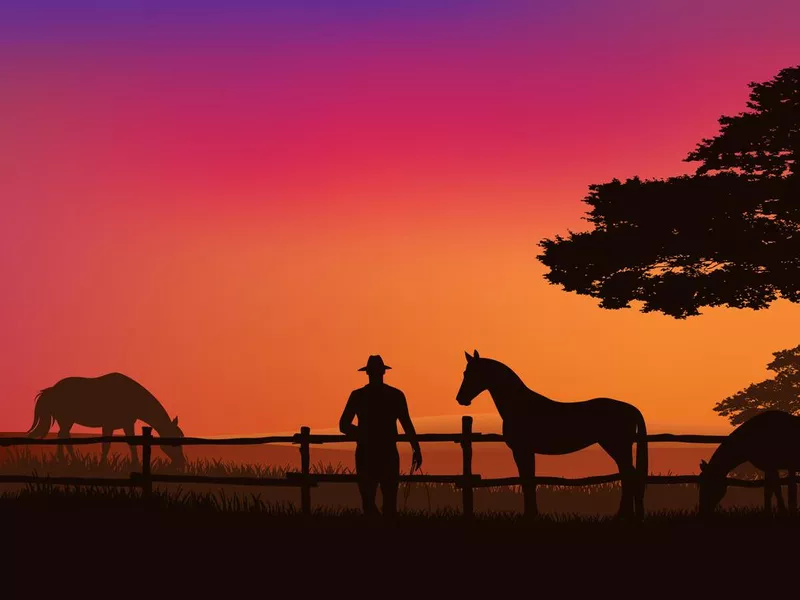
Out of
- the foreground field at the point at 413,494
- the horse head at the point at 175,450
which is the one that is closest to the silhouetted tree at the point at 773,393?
the foreground field at the point at 413,494

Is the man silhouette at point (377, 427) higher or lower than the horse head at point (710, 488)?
higher

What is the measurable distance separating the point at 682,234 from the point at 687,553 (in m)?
12.0

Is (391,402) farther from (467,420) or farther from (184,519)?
(184,519)

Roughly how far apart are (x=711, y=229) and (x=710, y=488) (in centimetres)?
839

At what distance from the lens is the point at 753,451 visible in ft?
62.1

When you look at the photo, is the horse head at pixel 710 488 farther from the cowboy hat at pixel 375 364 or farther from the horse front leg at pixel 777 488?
the cowboy hat at pixel 375 364

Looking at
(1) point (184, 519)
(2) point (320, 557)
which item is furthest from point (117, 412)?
(2) point (320, 557)

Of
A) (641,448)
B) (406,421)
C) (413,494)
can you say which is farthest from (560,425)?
(413,494)

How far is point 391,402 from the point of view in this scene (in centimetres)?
1673

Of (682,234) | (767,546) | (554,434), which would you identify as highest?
(682,234)

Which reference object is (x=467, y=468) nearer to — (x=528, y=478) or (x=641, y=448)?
(x=528, y=478)

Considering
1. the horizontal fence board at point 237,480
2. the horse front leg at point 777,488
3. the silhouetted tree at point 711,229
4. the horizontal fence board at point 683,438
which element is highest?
the silhouetted tree at point 711,229

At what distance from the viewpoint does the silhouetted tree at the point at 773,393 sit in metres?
40.8

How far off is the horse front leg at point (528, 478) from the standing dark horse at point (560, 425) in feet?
0.05
